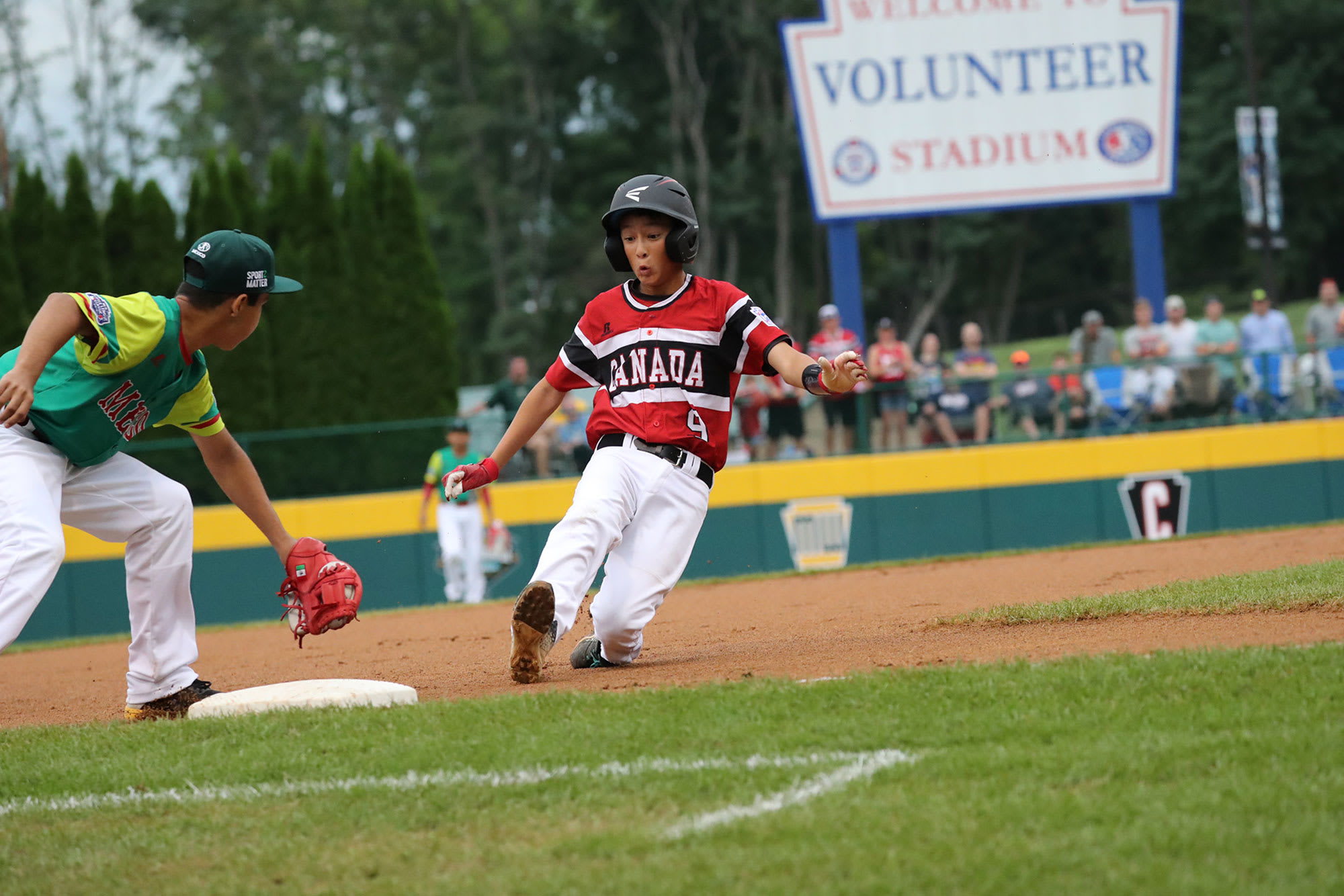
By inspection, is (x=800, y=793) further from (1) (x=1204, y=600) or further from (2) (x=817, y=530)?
(2) (x=817, y=530)

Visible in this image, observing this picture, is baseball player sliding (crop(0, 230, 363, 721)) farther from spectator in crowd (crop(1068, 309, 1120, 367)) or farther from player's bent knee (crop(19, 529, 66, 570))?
spectator in crowd (crop(1068, 309, 1120, 367))

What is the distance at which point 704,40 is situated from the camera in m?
45.5

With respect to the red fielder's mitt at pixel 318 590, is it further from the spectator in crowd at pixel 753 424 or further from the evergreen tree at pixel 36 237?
the evergreen tree at pixel 36 237

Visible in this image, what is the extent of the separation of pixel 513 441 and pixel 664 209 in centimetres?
113

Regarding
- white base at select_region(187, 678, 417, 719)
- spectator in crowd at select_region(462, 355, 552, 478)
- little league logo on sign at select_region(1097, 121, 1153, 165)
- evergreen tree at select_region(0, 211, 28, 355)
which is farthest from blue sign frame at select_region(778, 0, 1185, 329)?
white base at select_region(187, 678, 417, 719)

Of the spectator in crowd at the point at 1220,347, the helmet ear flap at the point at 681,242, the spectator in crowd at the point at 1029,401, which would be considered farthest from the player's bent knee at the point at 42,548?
the spectator in crowd at the point at 1220,347

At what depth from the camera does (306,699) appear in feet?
16.9

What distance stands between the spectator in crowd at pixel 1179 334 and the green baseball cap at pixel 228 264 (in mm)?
12263

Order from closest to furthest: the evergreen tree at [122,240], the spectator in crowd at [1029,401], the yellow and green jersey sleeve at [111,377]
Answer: the yellow and green jersey sleeve at [111,377], the spectator in crowd at [1029,401], the evergreen tree at [122,240]

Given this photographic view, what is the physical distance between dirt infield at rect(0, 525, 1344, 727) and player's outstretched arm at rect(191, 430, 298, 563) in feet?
2.84

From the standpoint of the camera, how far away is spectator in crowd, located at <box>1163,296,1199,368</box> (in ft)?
51.2

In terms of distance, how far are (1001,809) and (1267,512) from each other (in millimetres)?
13234

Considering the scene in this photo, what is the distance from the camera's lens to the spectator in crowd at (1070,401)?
15.2 metres

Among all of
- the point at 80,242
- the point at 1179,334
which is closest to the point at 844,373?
the point at 1179,334
